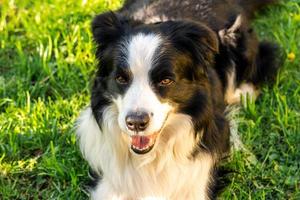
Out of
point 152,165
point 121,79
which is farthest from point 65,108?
point 121,79

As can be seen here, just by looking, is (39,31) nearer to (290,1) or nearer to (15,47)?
(15,47)

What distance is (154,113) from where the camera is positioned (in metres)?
2.92

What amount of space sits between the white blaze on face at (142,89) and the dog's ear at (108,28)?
157mm

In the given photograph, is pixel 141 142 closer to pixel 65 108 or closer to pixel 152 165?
pixel 152 165

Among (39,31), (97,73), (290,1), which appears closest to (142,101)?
(97,73)

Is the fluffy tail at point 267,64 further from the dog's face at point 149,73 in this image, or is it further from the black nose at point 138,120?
the black nose at point 138,120

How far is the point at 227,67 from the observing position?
416 centimetres

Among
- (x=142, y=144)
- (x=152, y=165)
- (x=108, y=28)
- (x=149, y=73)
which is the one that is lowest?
(x=152, y=165)

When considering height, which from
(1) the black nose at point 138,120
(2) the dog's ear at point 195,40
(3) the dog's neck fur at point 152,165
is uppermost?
(2) the dog's ear at point 195,40

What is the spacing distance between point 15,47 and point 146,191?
2.16 metres

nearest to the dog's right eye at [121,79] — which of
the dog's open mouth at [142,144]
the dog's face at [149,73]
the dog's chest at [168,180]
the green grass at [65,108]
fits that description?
the dog's face at [149,73]

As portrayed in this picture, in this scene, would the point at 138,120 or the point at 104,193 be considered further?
the point at 104,193

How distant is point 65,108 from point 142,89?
1.42 metres

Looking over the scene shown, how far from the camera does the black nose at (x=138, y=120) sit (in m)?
2.87
